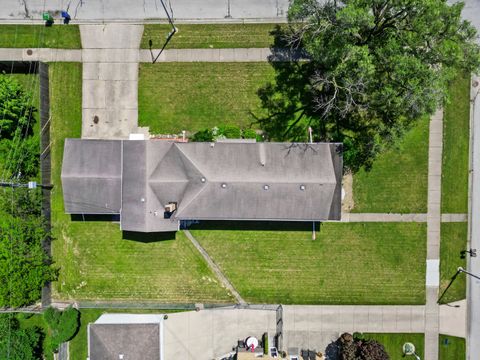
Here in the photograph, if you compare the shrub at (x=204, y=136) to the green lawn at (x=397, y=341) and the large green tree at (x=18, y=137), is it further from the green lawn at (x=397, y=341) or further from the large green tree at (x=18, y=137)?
the green lawn at (x=397, y=341)

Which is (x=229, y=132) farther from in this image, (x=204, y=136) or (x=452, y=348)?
(x=452, y=348)

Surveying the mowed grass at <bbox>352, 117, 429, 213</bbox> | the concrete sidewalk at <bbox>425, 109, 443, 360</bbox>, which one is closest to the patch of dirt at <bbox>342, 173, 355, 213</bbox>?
the mowed grass at <bbox>352, 117, 429, 213</bbox>

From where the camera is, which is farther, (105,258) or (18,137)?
A: (105,258)

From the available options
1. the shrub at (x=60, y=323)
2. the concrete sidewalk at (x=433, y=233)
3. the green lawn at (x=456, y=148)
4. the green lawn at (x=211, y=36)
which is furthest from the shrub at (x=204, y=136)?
the green lawn at (x=456, y=148)

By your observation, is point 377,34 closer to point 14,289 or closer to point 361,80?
point 361,80


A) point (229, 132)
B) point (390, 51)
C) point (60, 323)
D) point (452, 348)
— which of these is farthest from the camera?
point (452, 348)

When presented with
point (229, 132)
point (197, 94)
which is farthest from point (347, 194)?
point (197, 94)

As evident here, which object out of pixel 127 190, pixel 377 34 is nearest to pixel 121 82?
pixel 127 190
